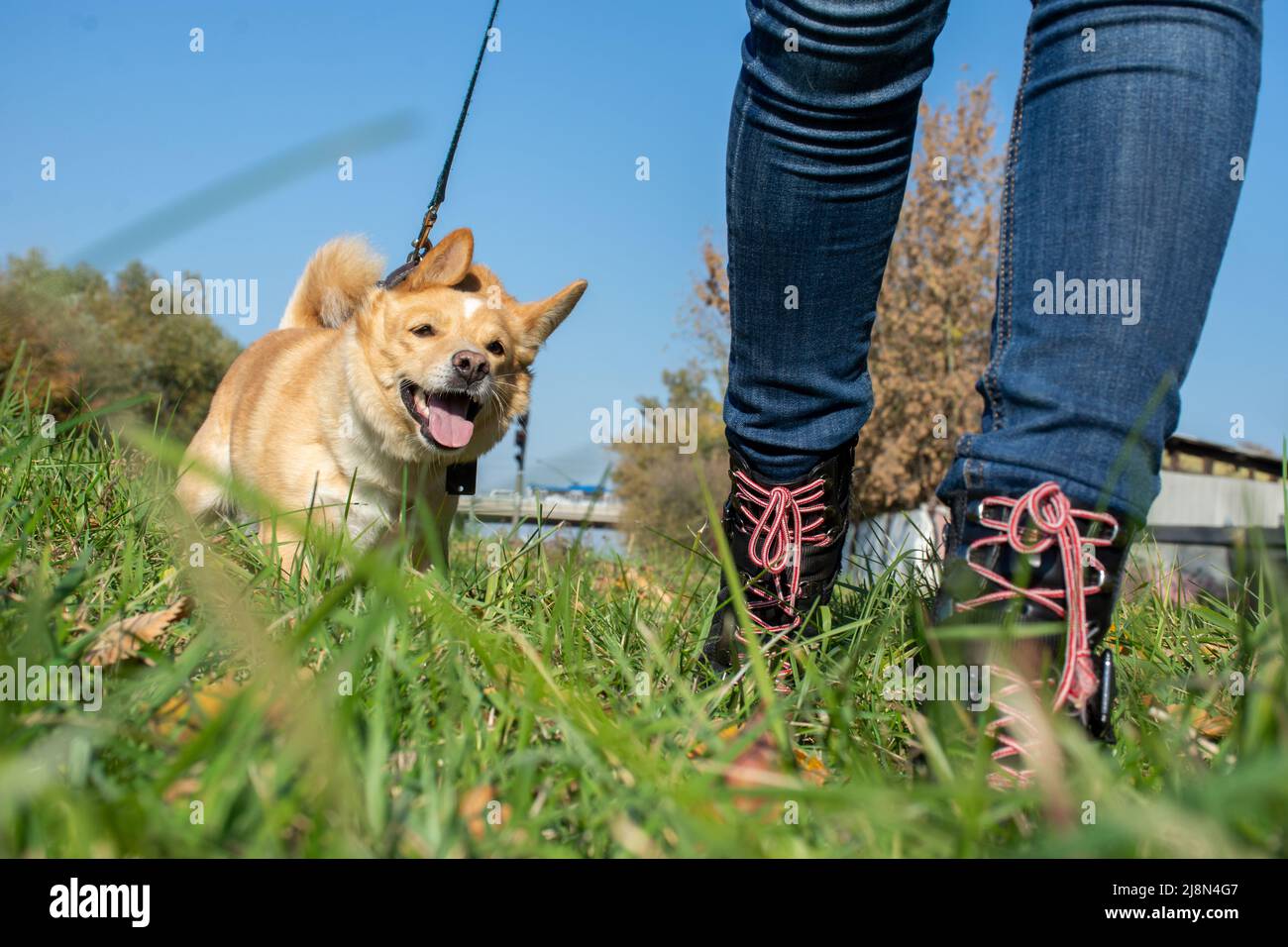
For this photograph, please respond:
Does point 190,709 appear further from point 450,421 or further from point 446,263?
point 446,263

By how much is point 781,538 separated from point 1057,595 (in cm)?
69

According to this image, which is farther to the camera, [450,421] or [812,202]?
[450,421]

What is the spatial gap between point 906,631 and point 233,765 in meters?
1.45

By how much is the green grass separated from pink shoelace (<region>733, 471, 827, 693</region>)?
0.24 m

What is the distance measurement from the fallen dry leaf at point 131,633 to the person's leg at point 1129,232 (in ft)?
4.13

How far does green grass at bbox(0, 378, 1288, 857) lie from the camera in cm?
80

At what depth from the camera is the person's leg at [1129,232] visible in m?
1.38

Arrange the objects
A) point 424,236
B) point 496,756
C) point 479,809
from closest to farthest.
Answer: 1. point 479,809
2. point 496,756
3. point 424,236

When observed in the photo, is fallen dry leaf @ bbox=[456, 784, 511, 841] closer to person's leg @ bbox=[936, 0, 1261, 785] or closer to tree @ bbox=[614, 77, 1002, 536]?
person's leg @ bbox=[936, 0, 1261, 785]

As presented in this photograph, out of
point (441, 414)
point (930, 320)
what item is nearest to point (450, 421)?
point (441, 414)

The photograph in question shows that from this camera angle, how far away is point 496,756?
3.63 feet

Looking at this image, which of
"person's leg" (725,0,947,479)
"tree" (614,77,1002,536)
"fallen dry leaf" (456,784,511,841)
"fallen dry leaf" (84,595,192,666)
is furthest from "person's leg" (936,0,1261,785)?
"tree" (614,77,1002,536)

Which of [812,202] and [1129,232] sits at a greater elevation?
[812,202]
